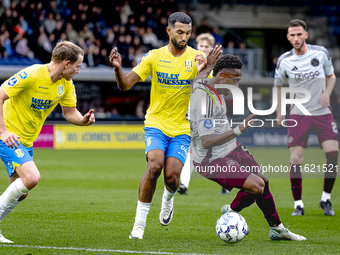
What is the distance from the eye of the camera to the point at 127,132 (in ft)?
65.2

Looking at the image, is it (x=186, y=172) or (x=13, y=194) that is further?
(x=186, y=172)

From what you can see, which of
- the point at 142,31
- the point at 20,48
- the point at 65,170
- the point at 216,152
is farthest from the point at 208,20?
the point at 216,152

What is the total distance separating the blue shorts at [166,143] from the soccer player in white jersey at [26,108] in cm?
64

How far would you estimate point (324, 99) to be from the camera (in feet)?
22.3

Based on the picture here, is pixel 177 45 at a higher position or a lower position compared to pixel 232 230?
higher

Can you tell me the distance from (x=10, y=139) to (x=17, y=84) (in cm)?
56

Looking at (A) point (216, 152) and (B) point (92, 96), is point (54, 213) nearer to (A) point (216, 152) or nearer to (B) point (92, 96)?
(A) point (216, 152)

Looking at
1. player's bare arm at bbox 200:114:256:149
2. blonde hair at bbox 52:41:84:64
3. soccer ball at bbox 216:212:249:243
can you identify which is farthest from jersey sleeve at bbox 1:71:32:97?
soccer ball at bbox 216:212:249:243

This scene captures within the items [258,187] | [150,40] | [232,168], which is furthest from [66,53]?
[150,40]

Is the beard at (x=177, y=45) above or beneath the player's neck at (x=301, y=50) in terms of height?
above

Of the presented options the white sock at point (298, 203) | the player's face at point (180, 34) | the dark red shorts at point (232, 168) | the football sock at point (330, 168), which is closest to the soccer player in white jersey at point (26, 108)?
the player's face at point (180, 34)

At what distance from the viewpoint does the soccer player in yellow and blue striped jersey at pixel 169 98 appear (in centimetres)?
518

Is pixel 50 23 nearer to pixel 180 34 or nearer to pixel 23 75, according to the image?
pixel 180 34

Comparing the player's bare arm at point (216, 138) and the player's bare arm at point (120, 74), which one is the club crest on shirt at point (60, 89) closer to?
the player's bare arm at point (120, 74)
